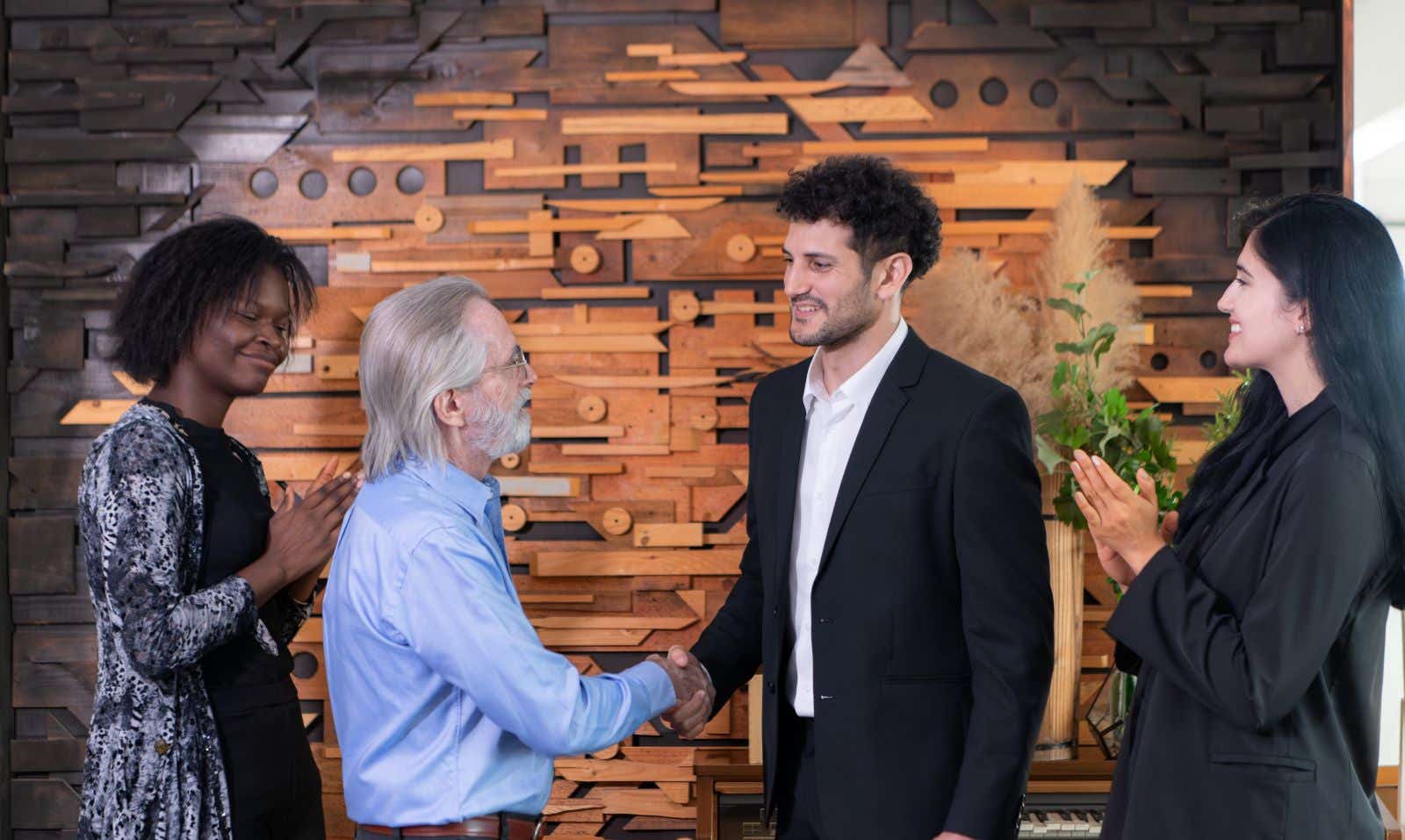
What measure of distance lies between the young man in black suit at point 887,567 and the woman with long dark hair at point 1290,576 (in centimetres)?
19

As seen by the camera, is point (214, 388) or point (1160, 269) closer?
point (214, 388)

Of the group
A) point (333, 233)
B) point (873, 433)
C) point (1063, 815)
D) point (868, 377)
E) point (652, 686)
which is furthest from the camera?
point (333, 233)

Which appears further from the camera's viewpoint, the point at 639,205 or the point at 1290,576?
the point at 639,205

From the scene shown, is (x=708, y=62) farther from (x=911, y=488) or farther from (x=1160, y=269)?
(x=911, y=488)

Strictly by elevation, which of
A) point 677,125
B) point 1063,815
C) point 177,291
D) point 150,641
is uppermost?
point 677,125

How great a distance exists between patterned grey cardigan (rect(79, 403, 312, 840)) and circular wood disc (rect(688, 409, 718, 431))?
1.57m

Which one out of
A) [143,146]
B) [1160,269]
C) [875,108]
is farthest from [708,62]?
[143,146]

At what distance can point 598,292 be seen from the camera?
377 centimetres

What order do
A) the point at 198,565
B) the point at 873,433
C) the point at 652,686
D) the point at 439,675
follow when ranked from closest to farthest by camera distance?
the point at 439,675
the point at 652,686
the point at 873,433
the point at 198,565

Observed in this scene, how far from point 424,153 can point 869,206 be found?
1815mm

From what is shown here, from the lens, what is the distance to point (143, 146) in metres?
3.84

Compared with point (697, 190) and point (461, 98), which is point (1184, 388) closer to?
point (697, 190)

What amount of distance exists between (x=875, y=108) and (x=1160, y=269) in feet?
3.13

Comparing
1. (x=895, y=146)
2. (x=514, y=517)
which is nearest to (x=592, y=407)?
(x=514, y=517)
